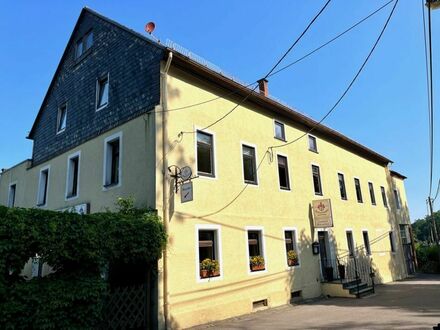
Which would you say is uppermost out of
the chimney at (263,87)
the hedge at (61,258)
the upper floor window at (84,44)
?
the upper floor window at (84,44)

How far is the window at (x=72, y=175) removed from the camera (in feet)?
46.4

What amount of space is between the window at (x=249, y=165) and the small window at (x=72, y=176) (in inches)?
258

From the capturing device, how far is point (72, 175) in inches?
568

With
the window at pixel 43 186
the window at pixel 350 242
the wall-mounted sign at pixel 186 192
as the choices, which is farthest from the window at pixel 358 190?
the window at pixel 43 186

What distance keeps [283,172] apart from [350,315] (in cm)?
669

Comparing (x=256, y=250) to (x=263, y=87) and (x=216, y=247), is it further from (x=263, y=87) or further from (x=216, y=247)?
Result: (x=263, y=87)

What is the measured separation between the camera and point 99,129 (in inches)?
527

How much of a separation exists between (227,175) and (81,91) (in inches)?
297

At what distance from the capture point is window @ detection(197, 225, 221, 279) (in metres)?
11.0

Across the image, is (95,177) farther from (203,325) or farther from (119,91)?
(203,325)

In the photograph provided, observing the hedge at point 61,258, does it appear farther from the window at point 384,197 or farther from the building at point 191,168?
the window at point 384,197

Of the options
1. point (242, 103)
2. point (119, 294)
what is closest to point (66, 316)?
point (119, 294)

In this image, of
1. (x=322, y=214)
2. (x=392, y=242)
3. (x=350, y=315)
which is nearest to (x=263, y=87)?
(x=322, y=214)

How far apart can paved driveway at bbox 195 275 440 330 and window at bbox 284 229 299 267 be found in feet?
5.57
